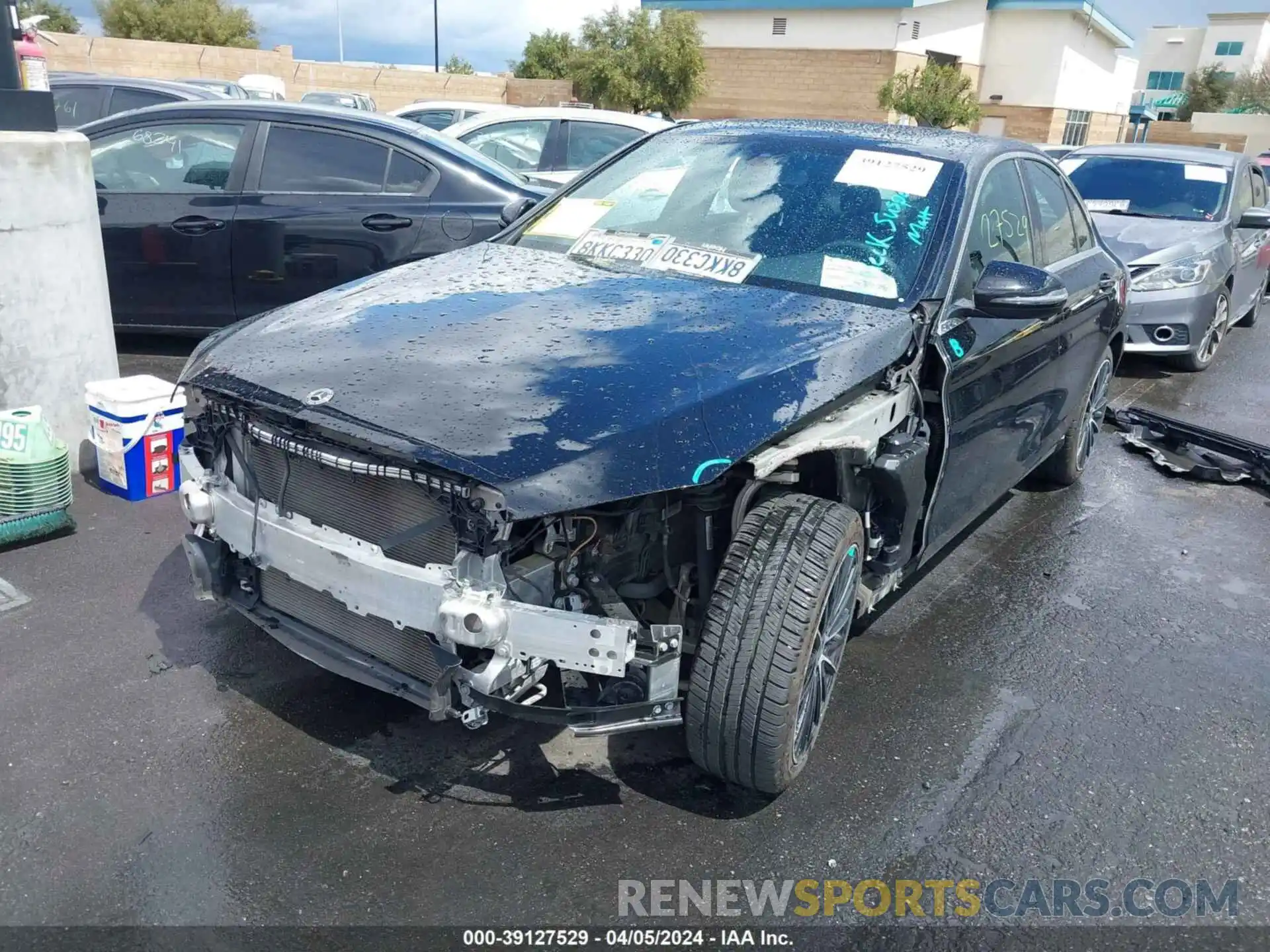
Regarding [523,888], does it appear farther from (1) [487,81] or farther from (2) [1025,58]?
(2) [1025,58]

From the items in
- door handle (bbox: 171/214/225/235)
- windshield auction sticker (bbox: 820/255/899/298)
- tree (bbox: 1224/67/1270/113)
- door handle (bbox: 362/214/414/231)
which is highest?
tree (bbox: 1224/67/1270/113)

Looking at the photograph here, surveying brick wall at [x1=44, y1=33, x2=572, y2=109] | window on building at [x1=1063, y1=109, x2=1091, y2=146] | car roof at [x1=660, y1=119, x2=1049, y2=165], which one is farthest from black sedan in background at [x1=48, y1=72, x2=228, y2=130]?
window on building at [x1=1063, y1=109, x2=1091, y2=146]

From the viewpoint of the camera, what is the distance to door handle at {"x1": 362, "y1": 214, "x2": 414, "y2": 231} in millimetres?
6359

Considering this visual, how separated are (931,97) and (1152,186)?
111 ft

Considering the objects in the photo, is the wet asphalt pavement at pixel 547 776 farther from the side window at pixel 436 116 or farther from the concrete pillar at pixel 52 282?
the side window at pixel 436 116

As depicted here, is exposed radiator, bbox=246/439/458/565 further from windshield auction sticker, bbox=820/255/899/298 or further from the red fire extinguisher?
the red fire extinguisher

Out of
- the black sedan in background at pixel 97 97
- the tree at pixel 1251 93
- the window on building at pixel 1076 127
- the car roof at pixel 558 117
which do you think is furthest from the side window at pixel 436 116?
the tree at pixel 1251 93

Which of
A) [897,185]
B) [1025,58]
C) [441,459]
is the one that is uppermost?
[1025,58]

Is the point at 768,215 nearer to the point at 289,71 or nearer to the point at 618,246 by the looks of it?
the point at 618,246

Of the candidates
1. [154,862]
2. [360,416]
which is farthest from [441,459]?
[154,862]

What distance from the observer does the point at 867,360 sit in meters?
3.00

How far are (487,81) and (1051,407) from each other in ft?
130

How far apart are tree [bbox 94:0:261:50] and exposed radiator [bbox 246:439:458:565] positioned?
5027 cm

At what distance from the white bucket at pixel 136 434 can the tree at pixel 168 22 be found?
4802cm
